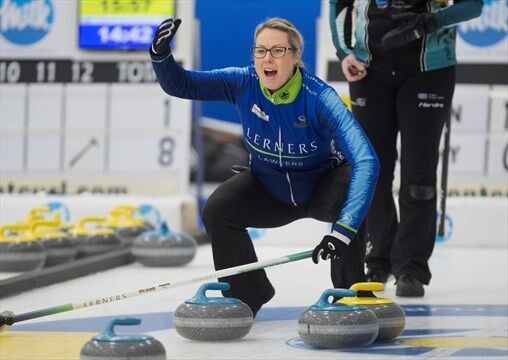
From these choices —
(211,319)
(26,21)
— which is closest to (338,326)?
(211,319)

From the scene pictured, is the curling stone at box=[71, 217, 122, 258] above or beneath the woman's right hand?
beneath

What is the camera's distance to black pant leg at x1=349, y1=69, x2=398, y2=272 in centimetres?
478

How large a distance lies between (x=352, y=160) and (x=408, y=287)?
1.21 m

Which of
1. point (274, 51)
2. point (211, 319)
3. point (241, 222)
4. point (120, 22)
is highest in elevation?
point (120, 22)

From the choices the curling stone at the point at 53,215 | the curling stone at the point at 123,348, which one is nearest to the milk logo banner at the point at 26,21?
the curling stone at the point at 53,215

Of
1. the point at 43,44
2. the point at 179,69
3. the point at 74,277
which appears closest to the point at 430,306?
the point at 179,69

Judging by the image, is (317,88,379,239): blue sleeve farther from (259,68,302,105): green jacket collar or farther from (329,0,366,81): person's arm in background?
(329,0,366,81): person's arm in background

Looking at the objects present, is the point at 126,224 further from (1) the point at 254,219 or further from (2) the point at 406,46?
(1) the point at 254,219

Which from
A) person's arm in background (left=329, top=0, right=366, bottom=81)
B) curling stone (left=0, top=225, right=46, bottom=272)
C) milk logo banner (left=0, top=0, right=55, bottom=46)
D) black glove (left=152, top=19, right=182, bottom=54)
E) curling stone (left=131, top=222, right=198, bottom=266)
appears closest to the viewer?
black glove (left=152, top=19, right=182, bottom=54)

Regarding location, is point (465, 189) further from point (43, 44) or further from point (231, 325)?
Answer: point (231, 325)

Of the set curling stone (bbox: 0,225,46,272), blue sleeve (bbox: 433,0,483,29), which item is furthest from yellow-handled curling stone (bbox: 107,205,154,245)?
blue sleeve (bbox: 433,0,483,29)

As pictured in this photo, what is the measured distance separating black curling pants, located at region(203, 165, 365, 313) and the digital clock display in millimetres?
3962

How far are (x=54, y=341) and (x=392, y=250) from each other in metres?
1.71

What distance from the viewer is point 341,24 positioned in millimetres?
4914
